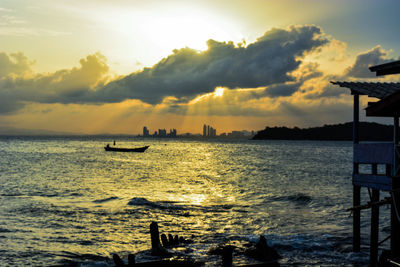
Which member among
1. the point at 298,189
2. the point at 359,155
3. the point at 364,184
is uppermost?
the point at 359,155

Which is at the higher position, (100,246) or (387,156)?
(387,156)

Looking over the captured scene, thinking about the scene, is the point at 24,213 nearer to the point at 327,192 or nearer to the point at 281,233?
the point at 281,233

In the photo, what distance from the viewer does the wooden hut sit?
35.4ft

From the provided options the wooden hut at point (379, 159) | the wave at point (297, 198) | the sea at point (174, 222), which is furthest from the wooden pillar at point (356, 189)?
the wave at point (297, 198)

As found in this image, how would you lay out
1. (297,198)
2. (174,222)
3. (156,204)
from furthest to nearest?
(297,198) → (156,204) → (174,222)

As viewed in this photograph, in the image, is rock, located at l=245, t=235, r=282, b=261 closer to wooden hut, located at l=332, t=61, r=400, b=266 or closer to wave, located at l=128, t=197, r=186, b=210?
wooden hut, located at l=332, t=61, r=400, b=266

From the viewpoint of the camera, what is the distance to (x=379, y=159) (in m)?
12.5

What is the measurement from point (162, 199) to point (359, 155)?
2205 centimetres

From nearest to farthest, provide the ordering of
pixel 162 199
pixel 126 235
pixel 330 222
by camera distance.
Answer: pixel 126 235, pixel 330 222, pixel 162 199

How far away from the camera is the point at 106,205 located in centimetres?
2850

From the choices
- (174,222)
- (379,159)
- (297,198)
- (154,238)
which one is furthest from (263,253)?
(297,198)

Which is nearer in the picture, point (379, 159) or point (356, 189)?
point (379, 159)

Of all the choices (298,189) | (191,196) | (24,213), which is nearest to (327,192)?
(298,189)

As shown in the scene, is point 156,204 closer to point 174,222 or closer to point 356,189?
point 174,222
